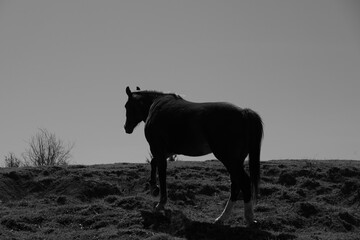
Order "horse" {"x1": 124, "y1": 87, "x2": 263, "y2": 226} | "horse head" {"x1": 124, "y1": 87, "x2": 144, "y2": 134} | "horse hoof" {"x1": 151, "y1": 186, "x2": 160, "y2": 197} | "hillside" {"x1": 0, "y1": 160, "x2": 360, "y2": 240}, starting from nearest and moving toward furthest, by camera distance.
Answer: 1. "hillside" {"x1": 0, "y1": 160, "x2": 360, "y2": 240}
2. "horse" {"x1": 124, "y1": 87, "x2": 263, "y2": 226}
3. "horse hoof" {"x1": 151, "y1": 186, "x2": 160, "y2": 197}
4. "horse head" {"x1": 124, "y1": 87, "x2": 144, "y2": 134}

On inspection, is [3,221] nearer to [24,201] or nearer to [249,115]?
[24,201]

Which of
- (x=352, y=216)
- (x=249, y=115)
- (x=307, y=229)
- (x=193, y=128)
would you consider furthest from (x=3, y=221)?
(x=352, y=216)

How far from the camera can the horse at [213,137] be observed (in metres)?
8.77

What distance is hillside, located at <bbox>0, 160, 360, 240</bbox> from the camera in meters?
8.62

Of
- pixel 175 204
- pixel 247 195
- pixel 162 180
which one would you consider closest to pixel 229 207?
pixel 247 195

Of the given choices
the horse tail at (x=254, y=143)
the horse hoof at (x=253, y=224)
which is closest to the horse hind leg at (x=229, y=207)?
the horse tail at (x=254, y=143)

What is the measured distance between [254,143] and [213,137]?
81 cm

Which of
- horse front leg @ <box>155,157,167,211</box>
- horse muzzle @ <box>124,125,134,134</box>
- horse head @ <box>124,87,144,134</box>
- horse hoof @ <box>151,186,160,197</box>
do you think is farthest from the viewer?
horse muzzle @ <box>124,125,134,134</box>

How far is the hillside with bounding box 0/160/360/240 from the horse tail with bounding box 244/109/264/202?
83 centimetres

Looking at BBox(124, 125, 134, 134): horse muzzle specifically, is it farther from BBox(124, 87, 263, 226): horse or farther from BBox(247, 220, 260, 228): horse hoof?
BBox(247, 220, 260, 228): horse hoof

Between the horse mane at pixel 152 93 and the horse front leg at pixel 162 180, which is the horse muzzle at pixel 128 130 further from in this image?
the horse front leg at pixel 162 180

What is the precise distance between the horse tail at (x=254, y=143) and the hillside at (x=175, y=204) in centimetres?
83

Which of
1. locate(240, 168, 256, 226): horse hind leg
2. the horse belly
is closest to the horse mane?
the horse belly

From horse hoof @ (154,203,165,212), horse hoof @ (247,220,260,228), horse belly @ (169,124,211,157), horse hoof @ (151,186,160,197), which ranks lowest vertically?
horse hoof @ (247,220,260,228)
